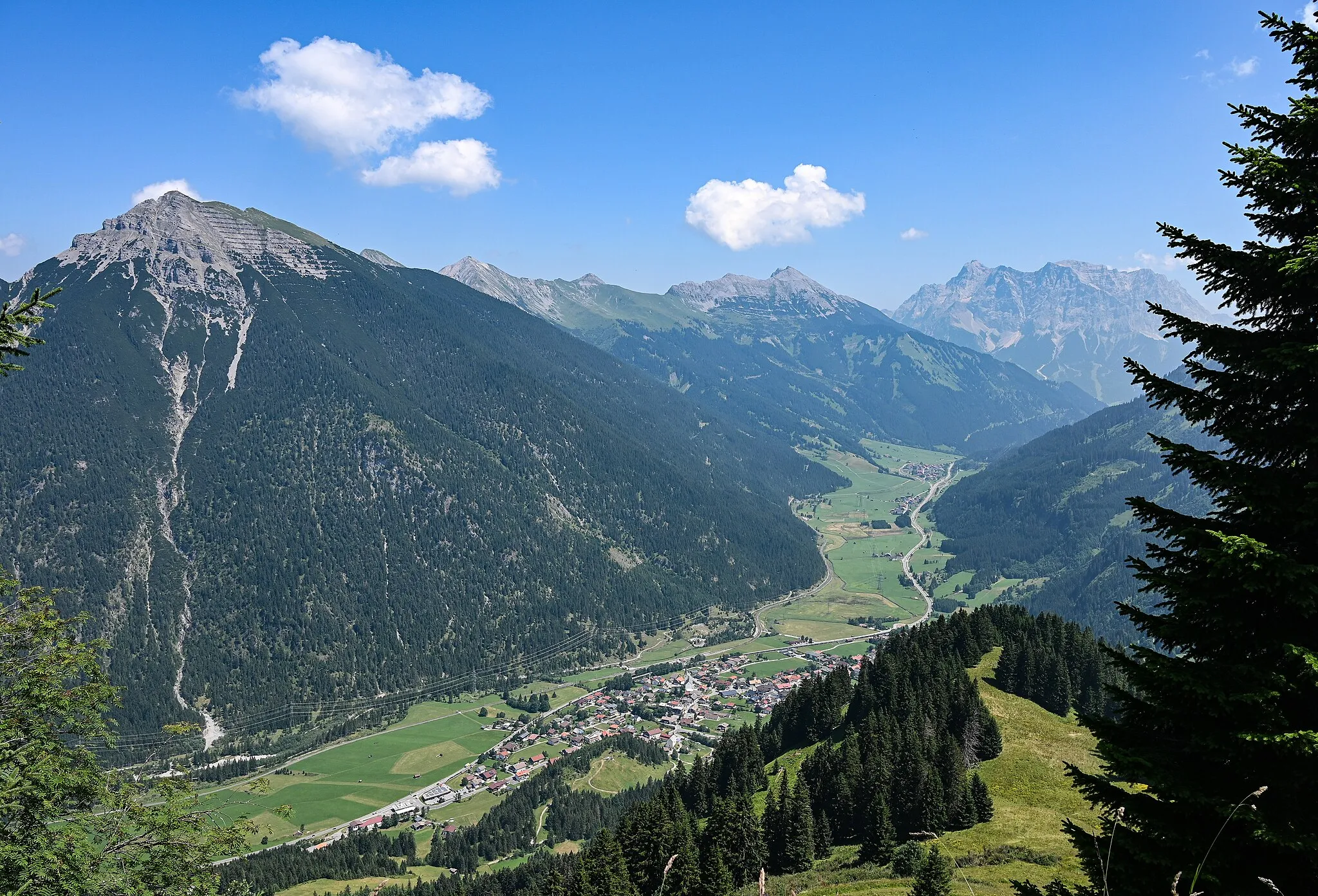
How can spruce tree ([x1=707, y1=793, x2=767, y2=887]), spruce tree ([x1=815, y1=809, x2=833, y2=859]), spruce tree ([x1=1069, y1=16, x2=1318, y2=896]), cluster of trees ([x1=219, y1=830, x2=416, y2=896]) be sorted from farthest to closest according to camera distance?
1. cluster of trees ([x1=219, y1=830, x2=416, y2=896])
2. spruce tree ([x1=815, y1=809, x2=833, y2=859])
3. spruce tree ([x1=707, y1=793, x2=767, y2=887])
4. spruce tree ([x1=1069, y1=16, x2=1318, y2=896])

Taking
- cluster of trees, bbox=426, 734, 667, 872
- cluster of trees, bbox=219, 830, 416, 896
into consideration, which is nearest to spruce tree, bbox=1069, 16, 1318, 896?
cluster of trees, bbox=219, 830, 416, 896

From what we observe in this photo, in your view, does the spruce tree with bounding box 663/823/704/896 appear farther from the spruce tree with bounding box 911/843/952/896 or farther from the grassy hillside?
the spruce tree with bounding box 911/843/952/896

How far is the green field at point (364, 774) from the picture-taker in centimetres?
14575

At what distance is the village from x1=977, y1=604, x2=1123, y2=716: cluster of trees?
2279 inches

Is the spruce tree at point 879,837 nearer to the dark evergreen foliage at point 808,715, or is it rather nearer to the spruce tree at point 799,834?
the spruce tree at point 799,834

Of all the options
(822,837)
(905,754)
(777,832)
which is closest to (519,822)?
(777,832)

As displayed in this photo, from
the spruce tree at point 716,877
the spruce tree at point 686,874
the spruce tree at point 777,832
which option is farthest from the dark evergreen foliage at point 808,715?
the spruce tree at point 716,877

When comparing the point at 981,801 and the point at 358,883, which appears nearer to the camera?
the point at 981,801

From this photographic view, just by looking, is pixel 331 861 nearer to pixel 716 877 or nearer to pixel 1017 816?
pixel 716 877

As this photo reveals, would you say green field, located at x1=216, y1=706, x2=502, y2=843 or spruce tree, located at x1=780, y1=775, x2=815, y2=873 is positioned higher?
spruce tree, located at x1=780, y1=775, x2=815, y2=873

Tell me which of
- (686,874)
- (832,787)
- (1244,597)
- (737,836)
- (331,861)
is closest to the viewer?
(1244,597)

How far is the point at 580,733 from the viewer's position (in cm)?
17750

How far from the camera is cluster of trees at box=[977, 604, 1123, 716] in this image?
245 feet

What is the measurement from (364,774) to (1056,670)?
151991mm
